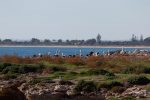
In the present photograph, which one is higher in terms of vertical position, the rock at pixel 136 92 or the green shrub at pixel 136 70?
the green shrub at pixel 136 70

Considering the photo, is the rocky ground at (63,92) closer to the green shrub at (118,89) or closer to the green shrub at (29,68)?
the green shrub at (118,89)

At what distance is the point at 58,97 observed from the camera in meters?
31.2

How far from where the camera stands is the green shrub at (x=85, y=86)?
32.6m

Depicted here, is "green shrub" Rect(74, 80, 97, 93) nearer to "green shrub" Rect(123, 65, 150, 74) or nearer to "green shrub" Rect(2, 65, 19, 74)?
"green shrub" Rect(123, 65, 150, 74)

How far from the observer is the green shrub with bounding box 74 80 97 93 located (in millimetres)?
Result: 32562

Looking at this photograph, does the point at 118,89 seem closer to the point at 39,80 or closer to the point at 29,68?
the point at 39,80

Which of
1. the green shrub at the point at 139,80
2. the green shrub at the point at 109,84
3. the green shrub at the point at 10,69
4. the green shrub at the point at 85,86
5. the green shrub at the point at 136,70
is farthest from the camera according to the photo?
the green shrub at the point at 10,69

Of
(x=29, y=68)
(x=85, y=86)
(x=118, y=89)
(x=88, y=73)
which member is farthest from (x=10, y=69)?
(x=118, y=89)

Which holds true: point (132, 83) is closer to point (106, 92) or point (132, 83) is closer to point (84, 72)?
point (106, 92)

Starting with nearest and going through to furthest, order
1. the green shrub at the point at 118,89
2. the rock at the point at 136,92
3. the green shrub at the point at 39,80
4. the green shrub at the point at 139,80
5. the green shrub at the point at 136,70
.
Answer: the rock at the point at 136,92, the green shrub at the point at 118,89, the green shrub at the point at 139,80, the green shrub at the point at 39,80, the green shrub at the point at 136,70

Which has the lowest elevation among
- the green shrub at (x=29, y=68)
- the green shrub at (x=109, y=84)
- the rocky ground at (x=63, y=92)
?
the rocky ground at (x=63, y=92)

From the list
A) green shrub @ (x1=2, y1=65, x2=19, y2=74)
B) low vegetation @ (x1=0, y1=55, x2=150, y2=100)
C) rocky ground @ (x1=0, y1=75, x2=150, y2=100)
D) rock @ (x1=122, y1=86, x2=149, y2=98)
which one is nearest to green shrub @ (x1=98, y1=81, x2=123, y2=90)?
low vegetation @ (x1=0, y1=55, x2=150, y2=100)

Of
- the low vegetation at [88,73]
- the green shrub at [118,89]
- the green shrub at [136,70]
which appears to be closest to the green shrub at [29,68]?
the low vegetation at [88,73]

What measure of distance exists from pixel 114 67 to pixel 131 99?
15404 millimetres
